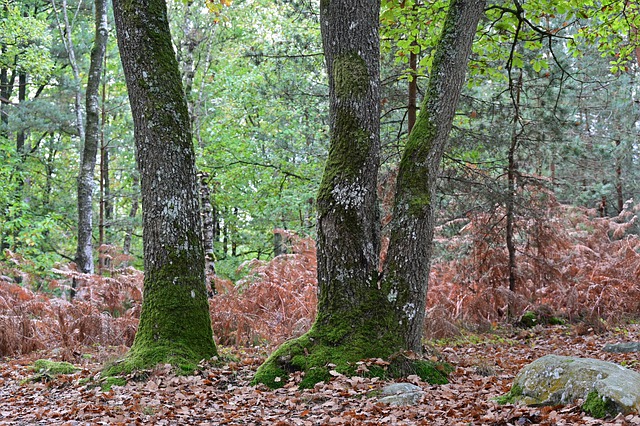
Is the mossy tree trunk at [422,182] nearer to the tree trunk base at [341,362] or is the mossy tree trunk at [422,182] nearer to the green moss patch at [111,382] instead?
the tree trunk base at [341,362]

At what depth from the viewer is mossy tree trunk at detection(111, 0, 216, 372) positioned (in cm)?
630

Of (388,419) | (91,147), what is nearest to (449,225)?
(388,419)

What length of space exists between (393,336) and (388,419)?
160cm

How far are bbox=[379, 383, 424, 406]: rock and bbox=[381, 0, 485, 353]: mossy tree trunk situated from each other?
81 centimetres

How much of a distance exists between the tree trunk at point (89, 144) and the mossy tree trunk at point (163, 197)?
6.09 m

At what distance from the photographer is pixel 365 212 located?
19.8ft

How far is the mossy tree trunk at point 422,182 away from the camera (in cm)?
598

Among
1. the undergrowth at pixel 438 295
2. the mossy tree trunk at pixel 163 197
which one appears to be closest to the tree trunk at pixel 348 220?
the mossy tree trunk at pixel 163 197

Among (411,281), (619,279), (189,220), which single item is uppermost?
(189,220)

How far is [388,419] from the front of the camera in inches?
171

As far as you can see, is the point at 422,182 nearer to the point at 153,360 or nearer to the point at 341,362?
the point at 341,362

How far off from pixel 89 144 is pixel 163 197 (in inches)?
271

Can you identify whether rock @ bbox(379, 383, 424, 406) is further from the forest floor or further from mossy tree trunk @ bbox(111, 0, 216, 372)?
mossy tree trunk @ bbox(111, 0, 216, 372)

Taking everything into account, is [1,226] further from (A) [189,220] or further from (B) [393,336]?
(B) [393,336]
